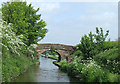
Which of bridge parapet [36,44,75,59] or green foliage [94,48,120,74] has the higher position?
bridge parapet [36,44,75,59]

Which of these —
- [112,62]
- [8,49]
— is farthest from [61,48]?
[8,49]

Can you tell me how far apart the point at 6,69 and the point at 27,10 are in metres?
19.7

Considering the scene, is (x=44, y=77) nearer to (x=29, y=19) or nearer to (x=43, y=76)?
(x=43, y=76)

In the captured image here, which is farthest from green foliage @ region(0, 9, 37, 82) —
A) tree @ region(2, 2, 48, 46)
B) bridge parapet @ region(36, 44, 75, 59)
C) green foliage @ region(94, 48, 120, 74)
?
bridge parapet @ region(36, 44, 75, 59)

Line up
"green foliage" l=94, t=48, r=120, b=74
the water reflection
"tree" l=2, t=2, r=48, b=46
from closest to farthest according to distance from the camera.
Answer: "green foliage" l=94, t=48, r=120, b=74
the water reflection
"tree" l=2, t=2, r=48, b=46

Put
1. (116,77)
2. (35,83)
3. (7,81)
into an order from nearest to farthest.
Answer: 1. (116,77)
2. (7,81)
3. (35,83)

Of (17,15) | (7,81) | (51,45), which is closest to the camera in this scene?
(7,81)

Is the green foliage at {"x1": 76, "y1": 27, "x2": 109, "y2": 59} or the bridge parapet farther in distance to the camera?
the bridge parapet

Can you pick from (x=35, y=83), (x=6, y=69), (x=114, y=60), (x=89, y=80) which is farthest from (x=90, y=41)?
(x=6, y=69)

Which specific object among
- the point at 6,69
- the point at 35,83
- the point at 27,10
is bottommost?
the point at 35,83

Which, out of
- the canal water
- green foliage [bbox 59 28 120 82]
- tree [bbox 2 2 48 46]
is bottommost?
the canal water

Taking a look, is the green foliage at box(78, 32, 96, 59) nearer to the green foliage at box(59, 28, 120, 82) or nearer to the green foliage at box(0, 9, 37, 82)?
the green foliage at box(59, 28, 120, 82)

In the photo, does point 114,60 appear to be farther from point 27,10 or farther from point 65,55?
point 65,55

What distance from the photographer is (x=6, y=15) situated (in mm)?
25047
